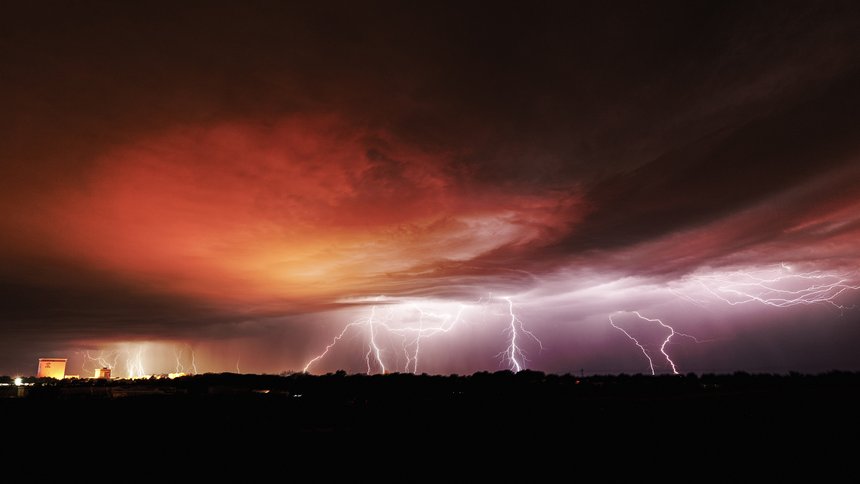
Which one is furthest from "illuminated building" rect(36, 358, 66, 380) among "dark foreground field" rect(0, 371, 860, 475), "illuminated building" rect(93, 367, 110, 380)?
"dark foreground field" rect(0, 371, 860, 475)

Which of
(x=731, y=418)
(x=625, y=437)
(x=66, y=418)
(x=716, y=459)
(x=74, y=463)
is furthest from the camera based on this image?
(x=66, y=418)

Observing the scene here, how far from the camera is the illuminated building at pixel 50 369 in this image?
95.7m

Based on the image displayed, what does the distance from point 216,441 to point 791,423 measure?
1775 cm

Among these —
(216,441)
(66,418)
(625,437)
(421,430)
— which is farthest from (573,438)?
(66,418)

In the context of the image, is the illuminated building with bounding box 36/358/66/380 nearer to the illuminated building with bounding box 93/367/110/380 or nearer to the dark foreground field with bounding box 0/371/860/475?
the illuminated building with bounding box 93/367/110/380

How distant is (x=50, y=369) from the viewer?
95812 millimetres

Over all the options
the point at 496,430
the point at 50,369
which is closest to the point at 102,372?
the point at 50,369

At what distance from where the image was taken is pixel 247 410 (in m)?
22.3

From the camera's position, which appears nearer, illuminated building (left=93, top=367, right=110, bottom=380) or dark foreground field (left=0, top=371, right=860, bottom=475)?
dark foreground field (left=0, top=371, right=860, bottom=475)

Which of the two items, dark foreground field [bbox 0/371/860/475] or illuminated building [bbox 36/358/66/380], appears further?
illuminated building [bbox 36/358/66/380]

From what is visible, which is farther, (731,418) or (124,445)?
(731,418)

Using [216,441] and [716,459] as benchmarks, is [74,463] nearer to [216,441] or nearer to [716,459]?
[216,441]

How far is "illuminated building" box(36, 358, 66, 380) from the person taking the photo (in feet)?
314

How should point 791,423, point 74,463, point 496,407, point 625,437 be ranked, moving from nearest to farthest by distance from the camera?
point 74,463 → point 625,437 → point 791,423 → point 496,407
